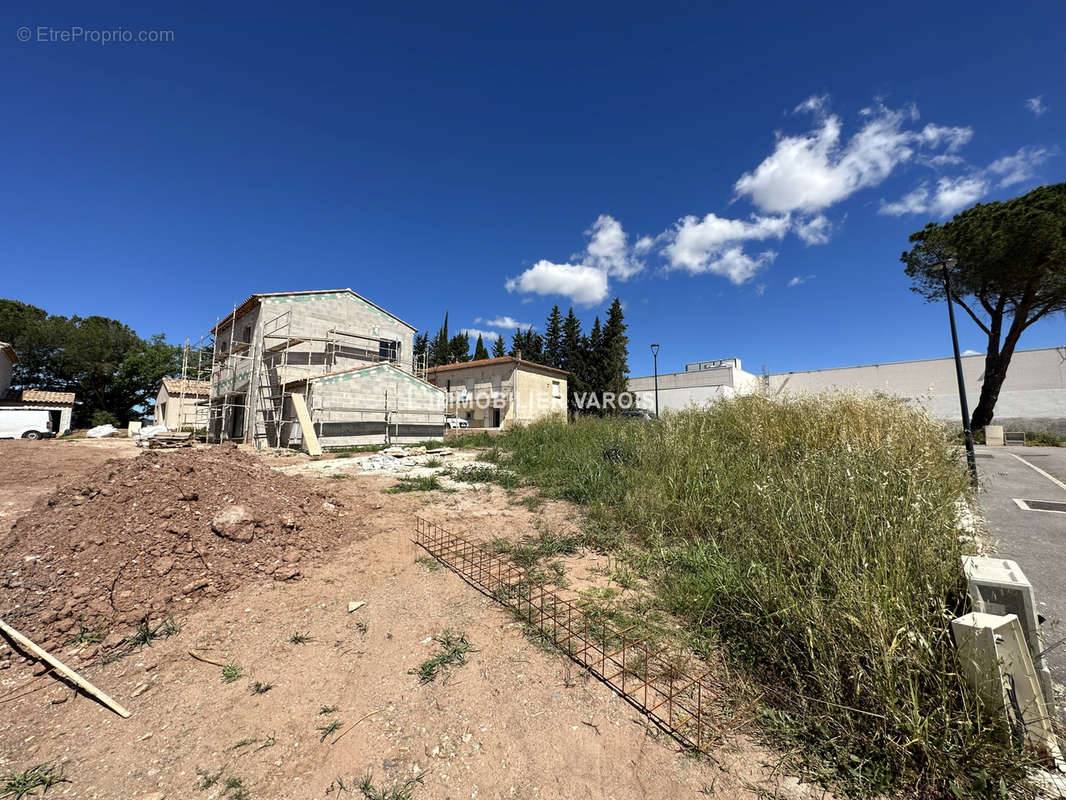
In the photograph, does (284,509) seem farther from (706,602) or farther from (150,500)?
(706,602)

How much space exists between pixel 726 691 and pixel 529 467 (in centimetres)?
770

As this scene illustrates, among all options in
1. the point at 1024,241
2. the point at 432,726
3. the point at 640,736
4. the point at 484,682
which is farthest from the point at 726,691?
the point at 1024,241

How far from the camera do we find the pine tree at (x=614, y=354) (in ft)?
105

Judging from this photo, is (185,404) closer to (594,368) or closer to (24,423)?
A: (24,423)

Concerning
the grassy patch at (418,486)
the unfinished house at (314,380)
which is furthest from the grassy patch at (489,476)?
the unfinished house at (314,380)

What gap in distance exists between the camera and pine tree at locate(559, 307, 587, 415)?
106 feet

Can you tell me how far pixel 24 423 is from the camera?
21406 millimetres

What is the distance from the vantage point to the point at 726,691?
8.14ft

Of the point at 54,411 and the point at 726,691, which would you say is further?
the point at 54,411

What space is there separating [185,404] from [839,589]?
3727 cm

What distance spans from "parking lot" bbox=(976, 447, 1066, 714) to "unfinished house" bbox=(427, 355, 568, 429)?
19.6 metres

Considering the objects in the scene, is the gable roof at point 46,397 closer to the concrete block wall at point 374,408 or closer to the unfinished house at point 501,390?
the unfinished house at point 501,390

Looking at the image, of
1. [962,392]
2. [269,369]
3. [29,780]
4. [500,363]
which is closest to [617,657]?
[29,780]

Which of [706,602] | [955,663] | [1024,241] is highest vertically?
[1024,241]
